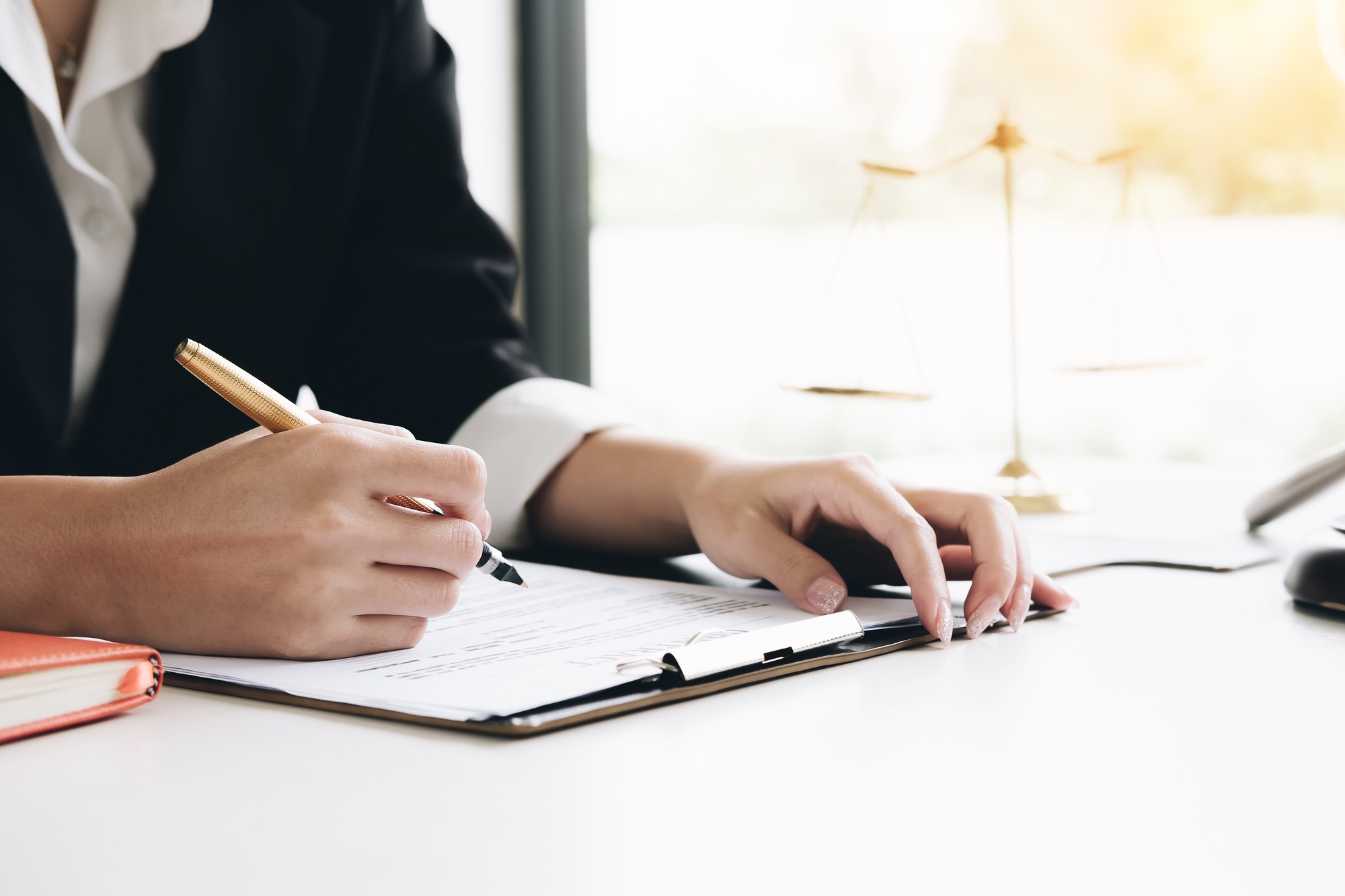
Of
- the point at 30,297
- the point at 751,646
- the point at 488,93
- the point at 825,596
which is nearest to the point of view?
the point at 751,646

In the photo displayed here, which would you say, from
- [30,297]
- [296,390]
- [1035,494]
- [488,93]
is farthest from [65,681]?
[488,93]

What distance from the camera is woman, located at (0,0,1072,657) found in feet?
1.56

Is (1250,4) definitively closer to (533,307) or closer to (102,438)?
(533,307)

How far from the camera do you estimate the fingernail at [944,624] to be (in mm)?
→ 525

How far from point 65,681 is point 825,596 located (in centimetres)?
35

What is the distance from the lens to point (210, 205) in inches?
34.3

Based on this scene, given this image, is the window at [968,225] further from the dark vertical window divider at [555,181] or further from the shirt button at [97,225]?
the shirt button at [97,225]

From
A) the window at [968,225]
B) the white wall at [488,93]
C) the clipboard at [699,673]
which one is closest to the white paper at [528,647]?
the clipboard at [699,673]

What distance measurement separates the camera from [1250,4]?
1535 mm

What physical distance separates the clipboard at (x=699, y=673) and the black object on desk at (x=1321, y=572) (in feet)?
0.81

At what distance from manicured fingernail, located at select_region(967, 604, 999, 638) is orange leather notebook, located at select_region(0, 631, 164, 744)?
365 mm

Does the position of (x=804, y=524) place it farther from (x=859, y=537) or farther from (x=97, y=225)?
(x=97, y=225)

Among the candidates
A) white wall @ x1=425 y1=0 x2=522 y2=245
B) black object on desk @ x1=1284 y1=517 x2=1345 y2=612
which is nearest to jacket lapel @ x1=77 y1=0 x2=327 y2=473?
black object on desk @ x1=1284 y1=517 x2=1345 y2=612

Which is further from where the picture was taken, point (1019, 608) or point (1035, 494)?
point (1035, 494)
